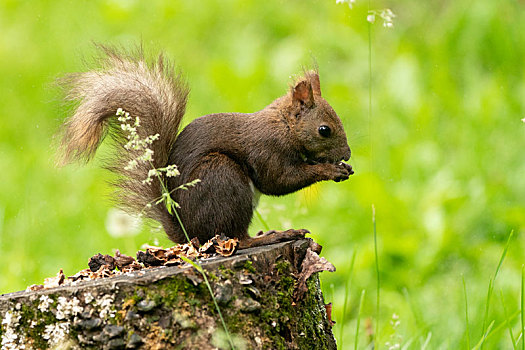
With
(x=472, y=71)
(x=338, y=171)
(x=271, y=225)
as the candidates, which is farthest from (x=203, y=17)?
(x=338, y=171)

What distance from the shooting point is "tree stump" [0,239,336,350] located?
1622mm

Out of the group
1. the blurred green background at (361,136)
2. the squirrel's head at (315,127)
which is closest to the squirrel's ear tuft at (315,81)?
the squirrel's head at (315,127)

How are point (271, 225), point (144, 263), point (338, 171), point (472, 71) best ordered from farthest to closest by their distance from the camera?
1. point (472, 71)
2. point (271, 225)
3. point (338, 171)
4. point (144, 263)

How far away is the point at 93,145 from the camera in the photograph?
210cm

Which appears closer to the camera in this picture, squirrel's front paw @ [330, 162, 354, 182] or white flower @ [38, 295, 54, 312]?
white flower @ [38, 295, 54, 312]

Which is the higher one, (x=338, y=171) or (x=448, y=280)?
(x=338, y=171)

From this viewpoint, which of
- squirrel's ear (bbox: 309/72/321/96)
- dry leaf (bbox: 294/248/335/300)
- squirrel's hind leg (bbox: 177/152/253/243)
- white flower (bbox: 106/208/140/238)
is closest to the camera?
dry leaf (bbox: 294/248/335/300)

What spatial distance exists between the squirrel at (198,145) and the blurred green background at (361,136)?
0.18 meters

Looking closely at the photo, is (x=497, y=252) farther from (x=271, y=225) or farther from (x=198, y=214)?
(x=198, y=214)

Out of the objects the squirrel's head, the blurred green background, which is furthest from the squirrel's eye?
the blurred green background

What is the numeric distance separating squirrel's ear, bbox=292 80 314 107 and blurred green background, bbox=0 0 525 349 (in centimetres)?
33

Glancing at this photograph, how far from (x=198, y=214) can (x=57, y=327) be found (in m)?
0.55

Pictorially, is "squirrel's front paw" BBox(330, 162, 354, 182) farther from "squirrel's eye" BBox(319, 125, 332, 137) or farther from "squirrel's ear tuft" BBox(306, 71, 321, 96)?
"squirrel's ear tuft" BBox(306, 71, 321, 96)

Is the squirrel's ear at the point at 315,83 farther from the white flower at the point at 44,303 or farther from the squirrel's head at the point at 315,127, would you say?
the white flower at the point at 44,303
